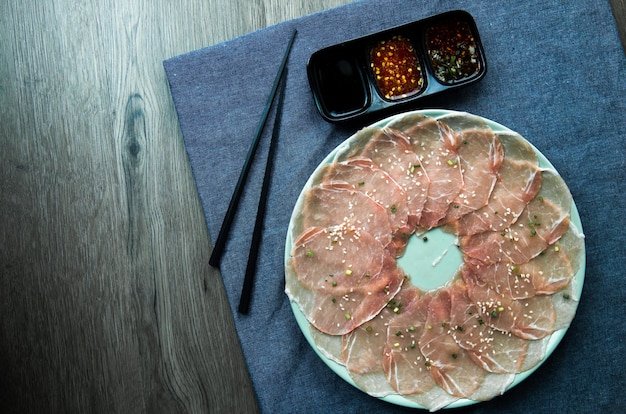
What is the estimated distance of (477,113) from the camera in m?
1.79

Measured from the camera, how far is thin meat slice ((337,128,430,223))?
1.69 meters

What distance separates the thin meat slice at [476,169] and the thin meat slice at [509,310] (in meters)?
0.22

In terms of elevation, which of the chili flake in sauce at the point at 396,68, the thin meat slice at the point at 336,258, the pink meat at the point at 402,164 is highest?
the chili flake in sauce at the point at 396,68

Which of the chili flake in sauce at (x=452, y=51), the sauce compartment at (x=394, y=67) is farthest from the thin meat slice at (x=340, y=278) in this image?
the chili flake in sauce at (x=452, y=51)

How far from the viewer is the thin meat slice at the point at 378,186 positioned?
170 centimetres

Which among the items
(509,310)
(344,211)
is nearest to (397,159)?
(344,211)

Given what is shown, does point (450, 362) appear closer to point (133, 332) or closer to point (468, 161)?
point (468, 161)

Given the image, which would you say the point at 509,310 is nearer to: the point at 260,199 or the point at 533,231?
the point at 533,231

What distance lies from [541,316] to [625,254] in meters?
0.38

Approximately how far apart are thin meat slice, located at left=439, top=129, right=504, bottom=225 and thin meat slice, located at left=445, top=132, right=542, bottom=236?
2cm

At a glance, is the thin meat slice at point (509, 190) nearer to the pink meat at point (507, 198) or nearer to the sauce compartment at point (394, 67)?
the pink meat at point (507, 198)

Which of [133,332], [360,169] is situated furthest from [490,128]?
[133,332]

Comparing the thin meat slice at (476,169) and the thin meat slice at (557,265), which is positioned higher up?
the thin meat slice at (476,169)

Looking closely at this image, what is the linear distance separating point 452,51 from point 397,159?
16.0 inches
